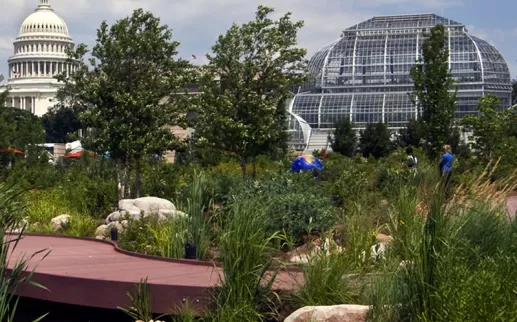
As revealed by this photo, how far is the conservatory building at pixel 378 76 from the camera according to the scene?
9100 centimetres

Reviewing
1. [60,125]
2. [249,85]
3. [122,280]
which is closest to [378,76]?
[60,125]

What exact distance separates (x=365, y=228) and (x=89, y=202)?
1123 centimetres

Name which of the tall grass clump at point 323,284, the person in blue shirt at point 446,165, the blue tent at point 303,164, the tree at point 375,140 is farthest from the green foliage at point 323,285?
the tree at point 375,140

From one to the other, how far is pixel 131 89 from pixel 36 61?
144694 millimetres

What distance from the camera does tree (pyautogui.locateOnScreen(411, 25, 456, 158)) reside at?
1114 inches

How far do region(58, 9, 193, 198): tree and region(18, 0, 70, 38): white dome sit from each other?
14576 cm

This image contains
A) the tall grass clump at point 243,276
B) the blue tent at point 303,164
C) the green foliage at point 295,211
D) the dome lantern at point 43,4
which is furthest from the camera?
the dome lantern at point 43,4

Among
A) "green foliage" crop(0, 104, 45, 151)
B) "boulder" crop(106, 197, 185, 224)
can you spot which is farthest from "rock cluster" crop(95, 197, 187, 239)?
"green foliage" crop(0, 104, 45, 151)

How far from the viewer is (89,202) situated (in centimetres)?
2006

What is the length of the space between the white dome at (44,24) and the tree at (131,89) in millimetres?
145756

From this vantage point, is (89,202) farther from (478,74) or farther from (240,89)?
(478,74)

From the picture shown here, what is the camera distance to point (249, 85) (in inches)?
904

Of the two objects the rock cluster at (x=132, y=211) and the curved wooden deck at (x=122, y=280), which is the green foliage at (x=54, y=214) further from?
Answer: the curved wooden deck at (x=122, y=280)

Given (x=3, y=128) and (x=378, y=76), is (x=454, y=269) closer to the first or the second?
(x=3, y=128)
